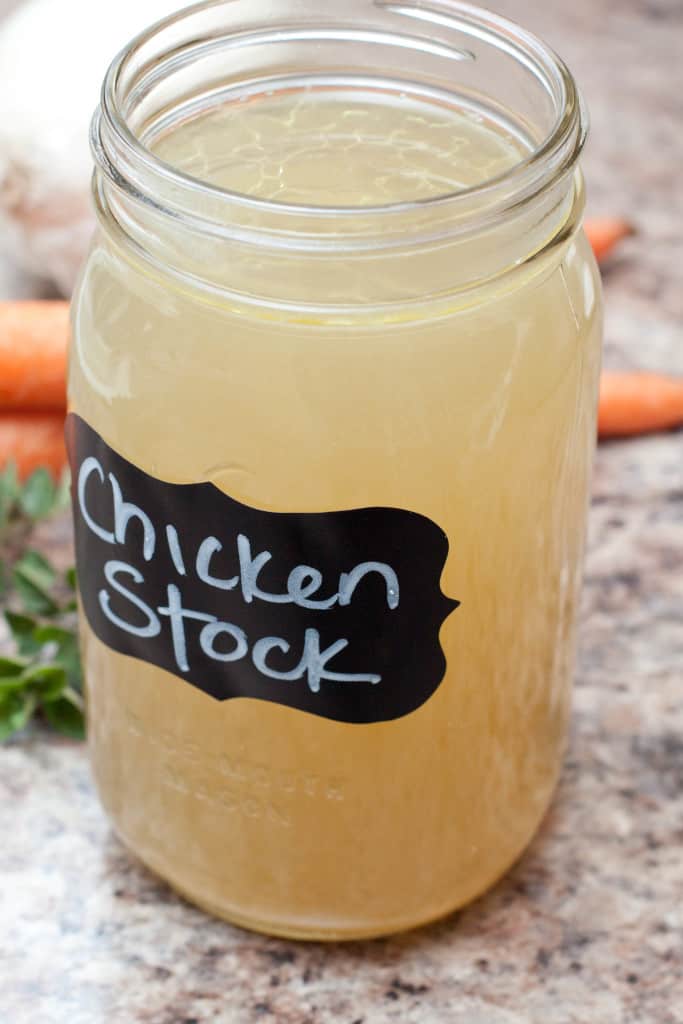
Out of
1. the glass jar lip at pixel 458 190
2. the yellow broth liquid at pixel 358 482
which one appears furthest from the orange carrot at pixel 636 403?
the glass jar lip at pixel 458 190

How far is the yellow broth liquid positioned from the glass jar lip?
0.11ft

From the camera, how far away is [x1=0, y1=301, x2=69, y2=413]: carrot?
114 centimetres

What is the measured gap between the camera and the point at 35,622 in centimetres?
93

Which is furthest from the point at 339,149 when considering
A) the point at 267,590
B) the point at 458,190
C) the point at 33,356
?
the point at 33,356

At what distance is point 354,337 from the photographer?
58 centimetres

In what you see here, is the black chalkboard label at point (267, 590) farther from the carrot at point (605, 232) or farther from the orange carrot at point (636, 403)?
the carrot at point (605, 232)

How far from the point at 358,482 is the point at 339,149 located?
0.64 ft

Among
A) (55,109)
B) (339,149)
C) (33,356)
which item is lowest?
(33,356)

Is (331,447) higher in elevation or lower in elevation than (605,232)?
higher

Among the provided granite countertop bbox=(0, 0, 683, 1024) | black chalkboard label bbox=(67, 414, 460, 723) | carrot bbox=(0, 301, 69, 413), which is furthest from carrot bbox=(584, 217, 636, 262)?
black chalkboard label bbox=(67, 414, 460, 723)

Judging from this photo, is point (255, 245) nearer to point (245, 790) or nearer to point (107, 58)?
point (245, 790)

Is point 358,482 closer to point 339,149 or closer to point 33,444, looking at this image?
point 339,149

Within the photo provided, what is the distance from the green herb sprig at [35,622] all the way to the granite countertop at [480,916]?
3cm

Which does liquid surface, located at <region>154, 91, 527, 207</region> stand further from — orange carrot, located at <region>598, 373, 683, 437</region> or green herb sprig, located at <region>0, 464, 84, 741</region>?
orange carrot, located at <region>598, 373, 683, 437</region>
